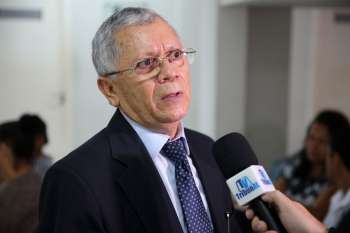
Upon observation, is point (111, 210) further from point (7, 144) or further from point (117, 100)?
point (7, 144)

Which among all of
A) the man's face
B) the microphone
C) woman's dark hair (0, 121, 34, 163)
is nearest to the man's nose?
the man's face

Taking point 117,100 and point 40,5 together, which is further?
point 40,5

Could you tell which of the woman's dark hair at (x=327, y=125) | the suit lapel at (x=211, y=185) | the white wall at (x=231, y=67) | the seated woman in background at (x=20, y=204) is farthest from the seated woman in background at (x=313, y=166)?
the suit lapel at (x=211, y=185)

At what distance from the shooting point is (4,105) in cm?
419

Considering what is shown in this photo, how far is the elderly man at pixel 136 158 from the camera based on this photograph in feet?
3.69

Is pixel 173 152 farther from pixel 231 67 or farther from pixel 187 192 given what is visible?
pixel 231 67

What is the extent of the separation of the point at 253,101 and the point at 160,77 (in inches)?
116

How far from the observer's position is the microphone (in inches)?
42.8

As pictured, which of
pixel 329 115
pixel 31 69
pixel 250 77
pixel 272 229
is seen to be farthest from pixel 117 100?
pixel 31 69

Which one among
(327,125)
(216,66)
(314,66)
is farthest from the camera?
(314,66)

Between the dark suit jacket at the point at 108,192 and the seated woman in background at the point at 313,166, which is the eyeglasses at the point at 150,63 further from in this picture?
the seated woman in background at the point at 313,166

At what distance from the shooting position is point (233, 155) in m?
1.21

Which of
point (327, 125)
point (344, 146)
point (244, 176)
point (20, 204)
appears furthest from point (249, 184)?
point (327, 125)

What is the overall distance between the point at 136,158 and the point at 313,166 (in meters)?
2.41
